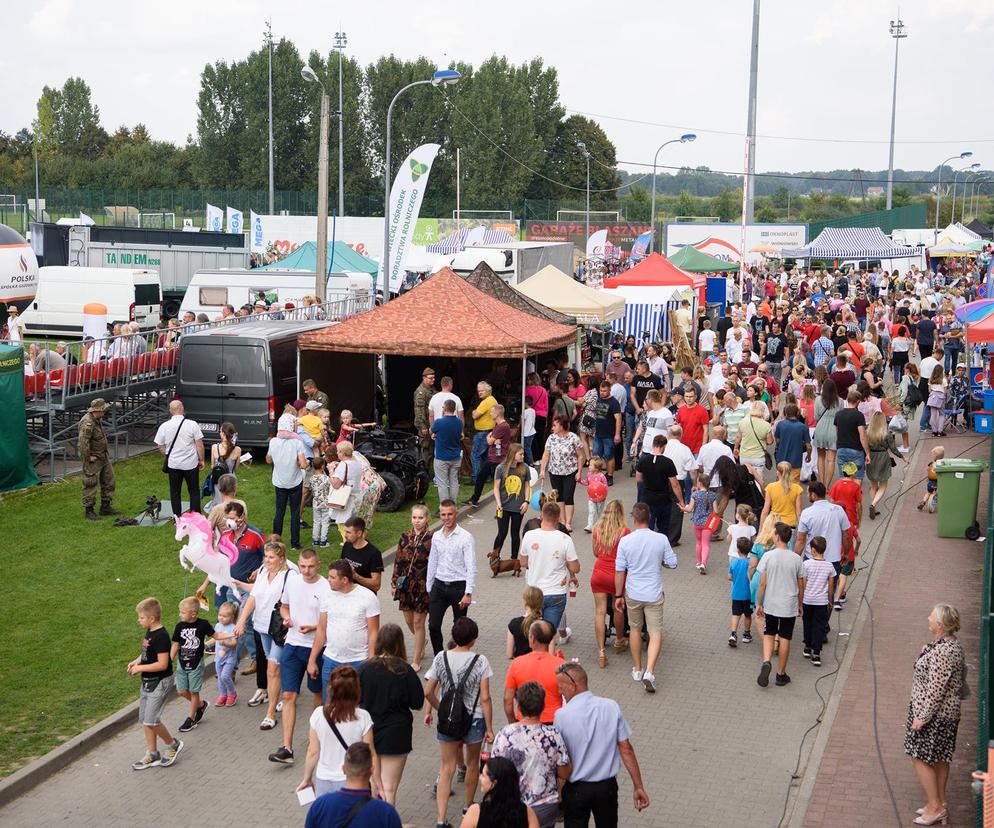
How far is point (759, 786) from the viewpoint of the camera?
8258 mm

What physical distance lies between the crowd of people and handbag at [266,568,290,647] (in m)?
0.02

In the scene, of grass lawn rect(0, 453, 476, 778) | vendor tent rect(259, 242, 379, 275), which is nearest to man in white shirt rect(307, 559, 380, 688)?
grass lawn rect(0, 453, 476, 778)

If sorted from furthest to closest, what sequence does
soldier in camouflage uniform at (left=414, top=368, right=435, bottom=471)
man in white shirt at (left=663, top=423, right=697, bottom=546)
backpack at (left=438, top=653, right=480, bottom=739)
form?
soldier in camouflage uniform at (left=414, top=368, right=435, bottom=471), man in white shirt at (left=663, top=423, right=697, bottom=546), backpack at (left=438, top=653, right=480, bottom=739)

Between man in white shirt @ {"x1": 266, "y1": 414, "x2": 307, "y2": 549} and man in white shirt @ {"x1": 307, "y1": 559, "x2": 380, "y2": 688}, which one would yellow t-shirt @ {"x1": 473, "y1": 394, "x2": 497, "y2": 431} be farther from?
man in white shirt @ {"x1": 307, "y1": 559, "x2": 380, "y2": 688}

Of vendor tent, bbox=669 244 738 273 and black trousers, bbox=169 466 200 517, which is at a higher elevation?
vendor tent, bbox=669 244 738 273

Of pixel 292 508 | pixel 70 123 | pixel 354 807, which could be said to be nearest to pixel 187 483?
pixel 292 508

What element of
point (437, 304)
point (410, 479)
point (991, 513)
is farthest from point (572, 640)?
point (437, 304)

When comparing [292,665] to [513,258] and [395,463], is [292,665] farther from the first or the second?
[513,258]

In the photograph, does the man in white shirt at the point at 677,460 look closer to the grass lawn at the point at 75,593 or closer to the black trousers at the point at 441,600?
the grass lawn at the point at 75,593

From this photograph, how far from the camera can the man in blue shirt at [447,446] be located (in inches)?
585

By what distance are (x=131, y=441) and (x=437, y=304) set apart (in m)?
6.08

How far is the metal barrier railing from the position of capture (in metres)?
17.4

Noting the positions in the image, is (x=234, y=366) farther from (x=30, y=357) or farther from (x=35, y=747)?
(x=35, y=747)

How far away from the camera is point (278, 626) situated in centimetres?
871
